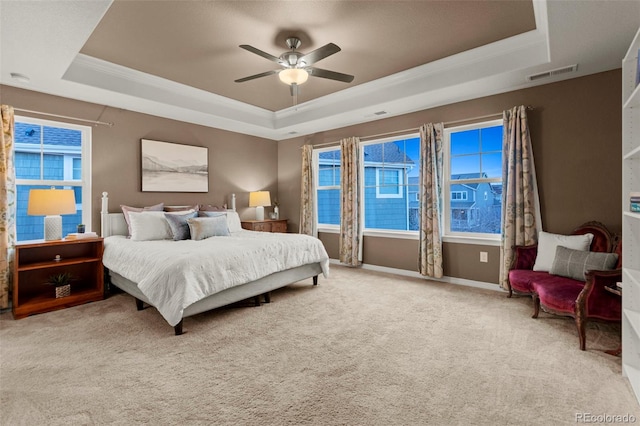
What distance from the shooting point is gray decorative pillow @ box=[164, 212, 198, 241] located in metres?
4.00

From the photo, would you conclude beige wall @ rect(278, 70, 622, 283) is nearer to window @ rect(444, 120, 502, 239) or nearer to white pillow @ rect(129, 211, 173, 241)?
window @ rect(444, 120, 502, 239)

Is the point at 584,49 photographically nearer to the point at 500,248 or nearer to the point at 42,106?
the point at 500,248

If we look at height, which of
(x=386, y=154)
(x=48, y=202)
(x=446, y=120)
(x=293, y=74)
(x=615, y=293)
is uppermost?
(x=293, y=74)

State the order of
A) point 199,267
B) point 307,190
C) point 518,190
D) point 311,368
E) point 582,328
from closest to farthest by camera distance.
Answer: point 311,368
point 582,328
point 199,267
point 518,190
point 307,190

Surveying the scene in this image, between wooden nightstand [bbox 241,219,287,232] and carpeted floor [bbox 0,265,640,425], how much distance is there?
240 centimetres

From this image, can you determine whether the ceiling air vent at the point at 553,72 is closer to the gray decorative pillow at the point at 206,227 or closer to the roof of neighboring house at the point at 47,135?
the gray decorative pillow at the point at 206,227

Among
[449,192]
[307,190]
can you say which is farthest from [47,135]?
[449,192]

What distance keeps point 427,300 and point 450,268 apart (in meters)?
0.99

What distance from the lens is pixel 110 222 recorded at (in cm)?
427

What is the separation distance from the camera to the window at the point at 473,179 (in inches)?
165

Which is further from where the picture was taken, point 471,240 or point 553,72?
point 471,240

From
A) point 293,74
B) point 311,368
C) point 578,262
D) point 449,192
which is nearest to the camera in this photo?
point 311,368

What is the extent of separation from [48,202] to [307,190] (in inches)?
149

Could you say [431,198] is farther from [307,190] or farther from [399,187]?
[307,190]
